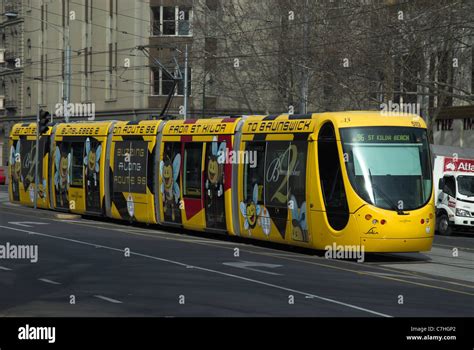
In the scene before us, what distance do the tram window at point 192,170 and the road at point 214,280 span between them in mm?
1229

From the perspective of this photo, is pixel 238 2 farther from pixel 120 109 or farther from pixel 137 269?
pixel 137 269

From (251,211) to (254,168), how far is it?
3.31ft

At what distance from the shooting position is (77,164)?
33.2 metres

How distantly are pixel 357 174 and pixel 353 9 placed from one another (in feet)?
68.4

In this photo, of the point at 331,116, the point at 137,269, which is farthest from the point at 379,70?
the point at 137,269

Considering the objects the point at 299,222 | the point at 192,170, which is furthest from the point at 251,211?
the point at 192,170

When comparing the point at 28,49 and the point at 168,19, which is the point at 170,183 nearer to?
the point at 168,19

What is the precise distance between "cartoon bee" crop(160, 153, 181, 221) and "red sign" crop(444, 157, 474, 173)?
1187 cm

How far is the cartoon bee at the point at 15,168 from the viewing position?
3803 centimetres

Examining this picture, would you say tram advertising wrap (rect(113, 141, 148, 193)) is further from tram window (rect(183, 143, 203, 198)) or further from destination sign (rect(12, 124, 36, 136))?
destination sign (rect(12, 124, 36, 136))

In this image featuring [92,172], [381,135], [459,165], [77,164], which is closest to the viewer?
[381,135]

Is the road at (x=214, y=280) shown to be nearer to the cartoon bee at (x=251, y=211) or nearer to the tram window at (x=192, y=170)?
the cartoon bee at (x=251, y=211)

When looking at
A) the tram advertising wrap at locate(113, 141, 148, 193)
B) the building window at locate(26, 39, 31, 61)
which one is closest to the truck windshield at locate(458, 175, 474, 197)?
the tram advertising wrap at locate(113, 141, 148, 193)

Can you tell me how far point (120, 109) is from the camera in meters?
63.4
